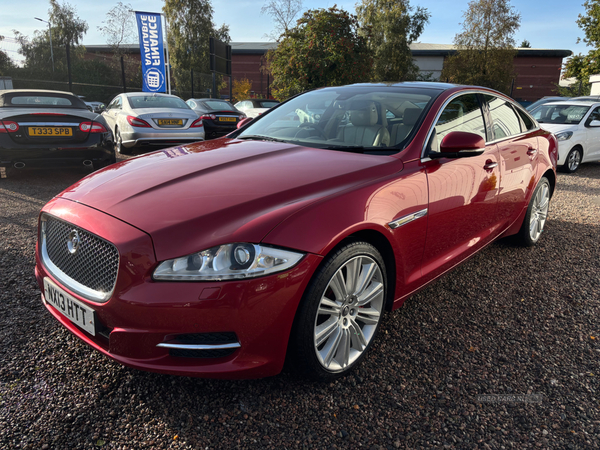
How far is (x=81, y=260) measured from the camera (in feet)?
6.40

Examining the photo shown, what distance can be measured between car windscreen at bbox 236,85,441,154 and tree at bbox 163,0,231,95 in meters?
40.6

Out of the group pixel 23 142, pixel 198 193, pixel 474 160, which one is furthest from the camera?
pixel 23 142

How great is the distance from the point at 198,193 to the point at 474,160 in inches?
76.4

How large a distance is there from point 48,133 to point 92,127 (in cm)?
61

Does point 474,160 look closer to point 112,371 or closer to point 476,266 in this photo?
point 476,266

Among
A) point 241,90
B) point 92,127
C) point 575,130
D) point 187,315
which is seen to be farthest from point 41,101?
point 241,90

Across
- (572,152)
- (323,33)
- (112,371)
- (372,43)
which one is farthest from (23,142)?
(372,43)

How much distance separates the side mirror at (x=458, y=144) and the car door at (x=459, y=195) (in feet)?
0.16

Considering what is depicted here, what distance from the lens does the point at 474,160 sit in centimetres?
295

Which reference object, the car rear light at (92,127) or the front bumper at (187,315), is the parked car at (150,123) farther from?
the front bumper at (187,315)

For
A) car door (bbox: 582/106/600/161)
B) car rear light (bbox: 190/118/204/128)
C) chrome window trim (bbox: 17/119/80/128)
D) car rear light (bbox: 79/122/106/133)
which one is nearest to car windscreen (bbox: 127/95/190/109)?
car rear light (bbox: 190/118/204/128)

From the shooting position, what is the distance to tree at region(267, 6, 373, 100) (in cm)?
1438

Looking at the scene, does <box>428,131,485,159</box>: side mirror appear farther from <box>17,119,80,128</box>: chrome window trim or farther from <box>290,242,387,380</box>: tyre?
<box>17,119,80,128</box>: chrome window trim

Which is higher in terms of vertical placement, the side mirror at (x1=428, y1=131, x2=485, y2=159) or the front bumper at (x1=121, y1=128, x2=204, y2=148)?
the side mirror at (x1=428, y1=131, x2=485, y2=159)
